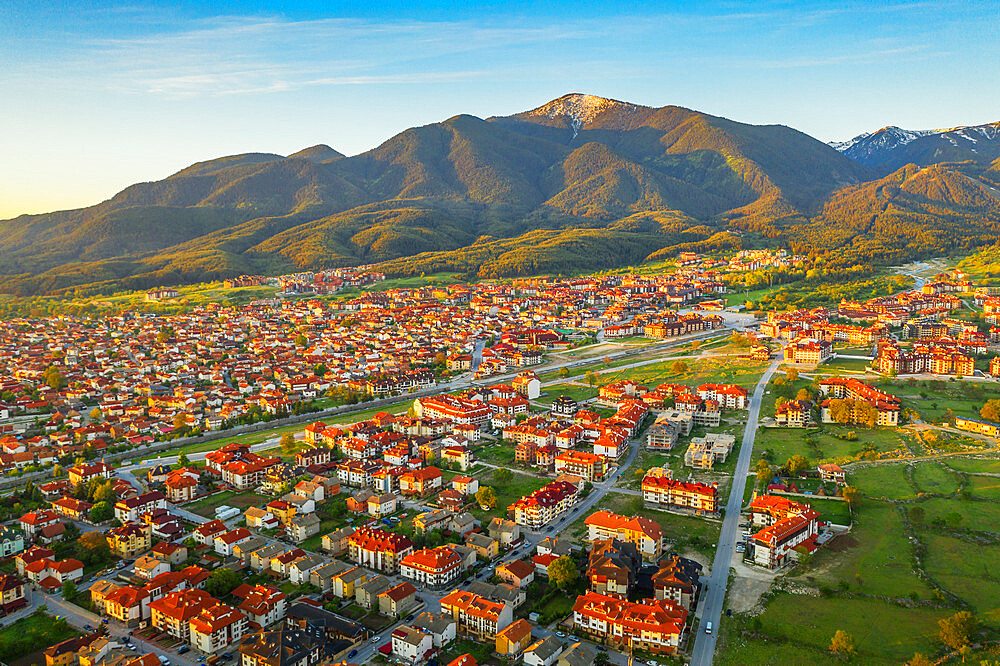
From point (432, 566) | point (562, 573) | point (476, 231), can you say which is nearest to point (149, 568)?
point (432, 566)

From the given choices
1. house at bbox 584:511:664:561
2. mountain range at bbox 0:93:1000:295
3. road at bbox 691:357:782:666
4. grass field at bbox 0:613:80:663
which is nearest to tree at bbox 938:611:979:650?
road at bbox 691:357:782:666

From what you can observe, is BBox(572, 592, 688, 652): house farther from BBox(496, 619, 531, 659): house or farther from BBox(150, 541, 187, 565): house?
BBox(150, 541, 187, 565): house

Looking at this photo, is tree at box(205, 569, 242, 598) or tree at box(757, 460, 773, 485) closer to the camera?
tree at box(205, 569, 242, 598)

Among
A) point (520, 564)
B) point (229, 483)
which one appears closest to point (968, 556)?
point (520, 564)

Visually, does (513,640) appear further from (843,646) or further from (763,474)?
(763,474)

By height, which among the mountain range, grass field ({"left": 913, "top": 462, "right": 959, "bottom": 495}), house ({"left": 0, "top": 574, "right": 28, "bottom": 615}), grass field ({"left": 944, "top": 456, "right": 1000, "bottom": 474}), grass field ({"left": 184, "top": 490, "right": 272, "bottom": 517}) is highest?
the mountain range

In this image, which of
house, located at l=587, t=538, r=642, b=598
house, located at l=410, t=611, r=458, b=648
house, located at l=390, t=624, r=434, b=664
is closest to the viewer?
house, located at l=390, t=624, r=434, b=664

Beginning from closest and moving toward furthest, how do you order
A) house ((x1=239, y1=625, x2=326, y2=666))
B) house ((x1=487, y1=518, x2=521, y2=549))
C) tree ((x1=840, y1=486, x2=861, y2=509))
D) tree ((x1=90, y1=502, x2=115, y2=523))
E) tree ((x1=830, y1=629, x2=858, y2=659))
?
1. house ((x1=239, y1=625, x2=326, y2=666))
2. tree ((x1=830, y1=629, x2=858, y2=659))
3. house ((x1=487, y1=518, x2=521, y2=549))
4. tree ((x1=840, y1=486, x2=861, y2=509))
5. tree ((x1=90, y1=502, x2=115, y2=523))

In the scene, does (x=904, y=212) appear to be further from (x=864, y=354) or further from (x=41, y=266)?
(x=41, y=266)
